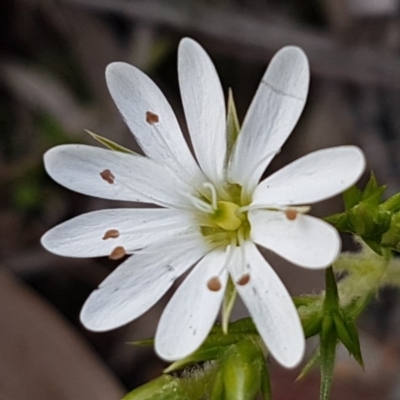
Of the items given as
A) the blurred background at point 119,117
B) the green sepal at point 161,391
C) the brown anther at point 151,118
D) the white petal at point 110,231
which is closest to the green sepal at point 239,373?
the green sepal at point 161,391

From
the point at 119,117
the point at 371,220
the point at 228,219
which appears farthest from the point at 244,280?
the point at 119,117

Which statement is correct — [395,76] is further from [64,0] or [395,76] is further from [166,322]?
[166,322]

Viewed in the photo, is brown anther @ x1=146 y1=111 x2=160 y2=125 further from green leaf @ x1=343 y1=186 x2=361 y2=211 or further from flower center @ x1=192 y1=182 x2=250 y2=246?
green leaf @ x1=343 y1=186 x2=361 y2=211

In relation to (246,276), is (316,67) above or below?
below

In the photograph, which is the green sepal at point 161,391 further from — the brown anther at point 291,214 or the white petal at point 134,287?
the brown anther at point 291,214

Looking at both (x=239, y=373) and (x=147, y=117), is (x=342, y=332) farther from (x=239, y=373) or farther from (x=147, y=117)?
(x=147, y=117)

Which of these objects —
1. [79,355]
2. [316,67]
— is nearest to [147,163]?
[79,355]
